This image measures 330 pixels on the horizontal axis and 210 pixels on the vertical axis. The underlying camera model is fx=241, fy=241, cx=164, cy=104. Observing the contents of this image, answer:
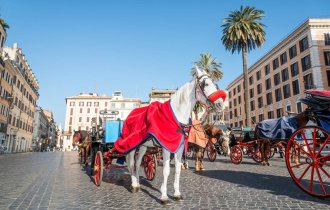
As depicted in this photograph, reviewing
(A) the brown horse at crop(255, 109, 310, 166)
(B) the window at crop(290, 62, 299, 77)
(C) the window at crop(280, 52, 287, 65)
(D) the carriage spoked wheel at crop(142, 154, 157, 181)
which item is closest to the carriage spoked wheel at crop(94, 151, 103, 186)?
(D) the carriage spoked wheel at crop(142, 154, 157, 181)

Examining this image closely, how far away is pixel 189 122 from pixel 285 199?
264cm

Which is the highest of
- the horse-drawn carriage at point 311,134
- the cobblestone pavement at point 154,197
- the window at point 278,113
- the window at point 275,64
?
the window at point 275,64

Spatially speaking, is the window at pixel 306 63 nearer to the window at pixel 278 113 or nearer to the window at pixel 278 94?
the window at pixel 278 94

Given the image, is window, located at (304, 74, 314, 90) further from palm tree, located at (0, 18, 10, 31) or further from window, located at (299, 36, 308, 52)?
palm tree, located at (0, 18, 10, 31)

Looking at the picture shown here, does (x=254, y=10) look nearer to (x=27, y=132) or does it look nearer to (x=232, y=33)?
(x=232, y=33)

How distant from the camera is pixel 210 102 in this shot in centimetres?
518

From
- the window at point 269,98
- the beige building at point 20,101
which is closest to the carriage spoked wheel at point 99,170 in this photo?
the beige building at point 20,101

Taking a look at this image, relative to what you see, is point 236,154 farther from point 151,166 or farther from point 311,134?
point 151,166

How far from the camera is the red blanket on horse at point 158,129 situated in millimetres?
5168

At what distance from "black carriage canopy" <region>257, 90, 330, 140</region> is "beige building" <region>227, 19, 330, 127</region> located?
1222 inches

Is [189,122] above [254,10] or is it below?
below

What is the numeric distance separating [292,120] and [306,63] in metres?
36.0

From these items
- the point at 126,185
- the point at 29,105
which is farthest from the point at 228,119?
the point at 126,185

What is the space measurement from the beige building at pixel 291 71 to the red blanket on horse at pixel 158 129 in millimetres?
36506
